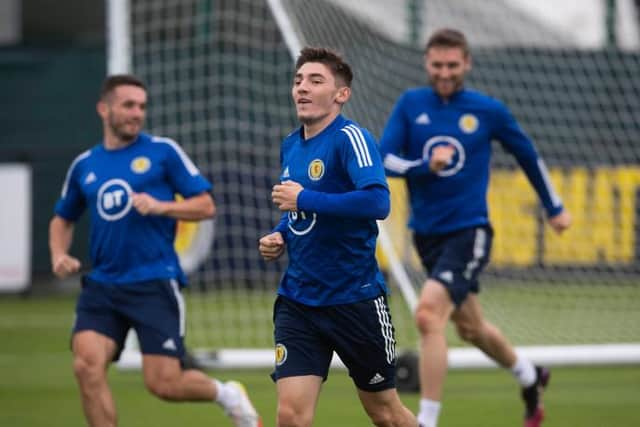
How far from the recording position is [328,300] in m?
5.65

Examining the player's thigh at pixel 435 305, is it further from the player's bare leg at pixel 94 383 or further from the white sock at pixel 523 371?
the player's bare leg at pixel 94 383

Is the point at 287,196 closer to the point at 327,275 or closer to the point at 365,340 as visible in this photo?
the point at 327,275

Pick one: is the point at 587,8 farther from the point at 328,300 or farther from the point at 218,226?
the point at 328,300

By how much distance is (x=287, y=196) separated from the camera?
5.46m

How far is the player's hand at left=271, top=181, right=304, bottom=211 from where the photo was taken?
5.45 m

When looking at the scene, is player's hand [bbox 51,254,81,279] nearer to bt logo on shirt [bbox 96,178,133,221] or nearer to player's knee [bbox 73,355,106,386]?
bt logo on shirt [bbox 96,178,133,221]

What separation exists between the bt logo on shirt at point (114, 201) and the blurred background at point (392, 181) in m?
4.72

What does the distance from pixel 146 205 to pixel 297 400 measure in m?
1.64

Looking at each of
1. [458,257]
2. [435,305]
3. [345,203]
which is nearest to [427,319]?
[435,305]

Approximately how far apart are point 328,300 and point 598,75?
941cm

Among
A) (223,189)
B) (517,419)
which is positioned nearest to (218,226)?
(223,189)

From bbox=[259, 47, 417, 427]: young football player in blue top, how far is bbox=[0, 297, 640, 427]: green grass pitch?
7.19 ft

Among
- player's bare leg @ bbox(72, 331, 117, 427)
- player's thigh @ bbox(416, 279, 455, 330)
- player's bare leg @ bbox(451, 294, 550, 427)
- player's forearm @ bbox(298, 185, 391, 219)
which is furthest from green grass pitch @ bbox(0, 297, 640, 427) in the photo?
player's forearm @ bbox(298, 185, 391, 219)

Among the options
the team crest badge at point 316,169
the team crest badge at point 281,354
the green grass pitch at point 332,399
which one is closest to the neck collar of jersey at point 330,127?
the team crest badge at point 316,169
